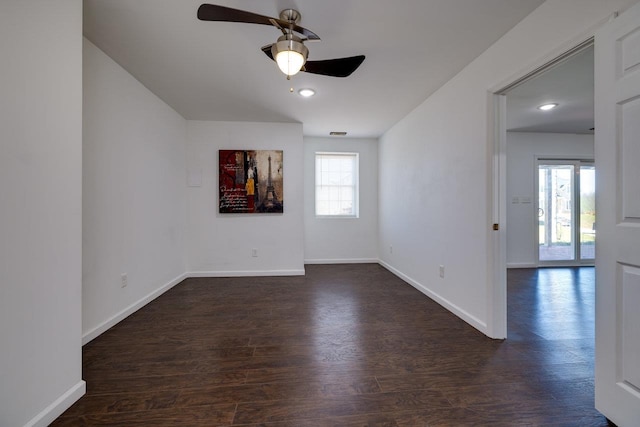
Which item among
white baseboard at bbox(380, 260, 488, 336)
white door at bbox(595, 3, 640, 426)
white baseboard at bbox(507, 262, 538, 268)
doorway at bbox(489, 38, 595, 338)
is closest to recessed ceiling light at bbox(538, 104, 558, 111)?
doorway at bbox(489, 38, 595, 338)

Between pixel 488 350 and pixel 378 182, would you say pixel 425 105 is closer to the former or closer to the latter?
pixel 378 182

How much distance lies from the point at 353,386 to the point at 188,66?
3.07 m

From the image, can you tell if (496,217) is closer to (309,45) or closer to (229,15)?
(309,45)

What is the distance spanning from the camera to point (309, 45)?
7.39ft

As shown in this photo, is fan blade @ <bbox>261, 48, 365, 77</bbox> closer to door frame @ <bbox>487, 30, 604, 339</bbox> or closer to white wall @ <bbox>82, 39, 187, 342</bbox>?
door frame @ <bbox>487, 30, 604, 339</bbox>

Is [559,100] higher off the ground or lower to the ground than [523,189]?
higher

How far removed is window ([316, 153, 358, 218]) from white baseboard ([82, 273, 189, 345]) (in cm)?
294

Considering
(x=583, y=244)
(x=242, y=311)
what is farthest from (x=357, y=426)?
(x=583, y=244)

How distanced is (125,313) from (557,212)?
282 inches

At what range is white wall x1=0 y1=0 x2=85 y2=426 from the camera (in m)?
1.23

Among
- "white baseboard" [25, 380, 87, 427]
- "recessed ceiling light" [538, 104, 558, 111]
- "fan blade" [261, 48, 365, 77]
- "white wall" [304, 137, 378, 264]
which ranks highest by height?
"recessed ceiling light" [538, 104, 558, 111]

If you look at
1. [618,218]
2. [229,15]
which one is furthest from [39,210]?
[618,218]

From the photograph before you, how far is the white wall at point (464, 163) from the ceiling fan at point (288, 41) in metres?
1.21

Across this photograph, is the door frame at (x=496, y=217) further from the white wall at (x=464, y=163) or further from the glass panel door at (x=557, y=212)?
the glass panel door at (x=557, y=212)
